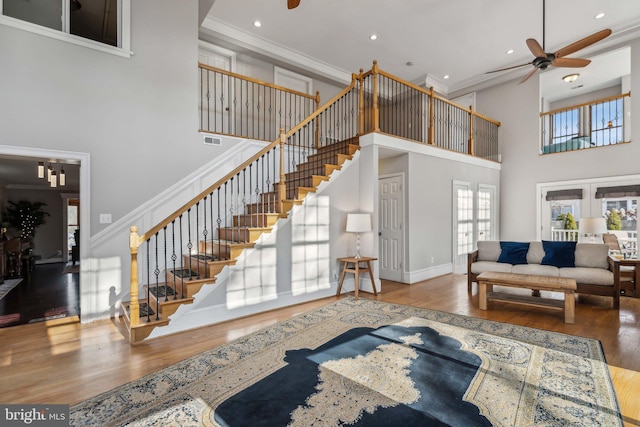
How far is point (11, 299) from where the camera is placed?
4918mm

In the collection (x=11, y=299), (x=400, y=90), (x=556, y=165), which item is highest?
(x=400, y=90)

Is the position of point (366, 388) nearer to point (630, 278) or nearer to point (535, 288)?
point (535, 288)

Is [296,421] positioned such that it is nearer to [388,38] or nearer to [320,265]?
[320,265]

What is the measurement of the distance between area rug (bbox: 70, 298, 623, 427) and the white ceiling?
537cm

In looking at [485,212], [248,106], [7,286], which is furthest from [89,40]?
[485,212]

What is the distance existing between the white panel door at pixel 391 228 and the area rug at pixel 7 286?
6.64m

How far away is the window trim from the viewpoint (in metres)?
3.65

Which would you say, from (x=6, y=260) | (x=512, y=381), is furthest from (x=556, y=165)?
(x=6, y=260)

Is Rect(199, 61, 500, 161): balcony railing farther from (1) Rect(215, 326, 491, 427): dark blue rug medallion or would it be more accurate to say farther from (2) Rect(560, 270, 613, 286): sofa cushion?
(1) Rect(215, 326, 491, 427): dark blue rug medallion

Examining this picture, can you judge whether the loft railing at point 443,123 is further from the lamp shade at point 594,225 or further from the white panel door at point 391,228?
the lamp shade at point 594,225

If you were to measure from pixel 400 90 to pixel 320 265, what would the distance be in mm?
6041

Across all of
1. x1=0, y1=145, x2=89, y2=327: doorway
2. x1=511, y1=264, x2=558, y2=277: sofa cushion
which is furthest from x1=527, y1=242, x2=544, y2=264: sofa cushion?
x1=0, y1=145, x2=89, y2=327: doorway

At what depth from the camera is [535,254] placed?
520 cm

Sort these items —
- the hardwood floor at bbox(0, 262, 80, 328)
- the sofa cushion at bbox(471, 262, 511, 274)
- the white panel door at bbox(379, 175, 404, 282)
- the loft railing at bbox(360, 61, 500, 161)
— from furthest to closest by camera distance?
1. the loft railing at bbox(360, 61, 500, 161)
2. the white panel door at bbox(379, 175, 404, 282)
3. the sofa cushion at bbox(471, 262, 511, 274)
4. the hardwood floor at bbox(0, 262, 80, 328)
